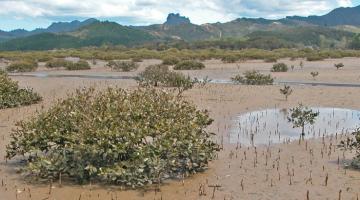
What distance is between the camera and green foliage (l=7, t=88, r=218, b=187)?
9.40 m

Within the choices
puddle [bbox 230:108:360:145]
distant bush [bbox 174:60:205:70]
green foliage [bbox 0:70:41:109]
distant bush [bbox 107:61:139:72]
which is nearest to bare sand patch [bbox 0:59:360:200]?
puddle [bbox 230:108:360:145]

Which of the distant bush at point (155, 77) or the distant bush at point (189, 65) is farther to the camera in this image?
the distant bush at point (189, 65)

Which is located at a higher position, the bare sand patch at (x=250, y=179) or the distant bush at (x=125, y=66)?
the distant bush at (x=125, y=66)

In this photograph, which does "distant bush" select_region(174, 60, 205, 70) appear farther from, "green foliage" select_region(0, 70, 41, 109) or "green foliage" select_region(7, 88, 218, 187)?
"green foliage" select_region(7, 88, 218, 187)

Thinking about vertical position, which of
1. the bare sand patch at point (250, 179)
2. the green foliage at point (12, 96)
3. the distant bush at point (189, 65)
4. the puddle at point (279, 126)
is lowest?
the bare sand patch at point (250, 179)

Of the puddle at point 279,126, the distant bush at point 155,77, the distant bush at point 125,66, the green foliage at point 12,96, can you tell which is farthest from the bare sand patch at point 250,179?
the distant bush at point 125,66

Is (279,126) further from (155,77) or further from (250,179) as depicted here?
(155,77)

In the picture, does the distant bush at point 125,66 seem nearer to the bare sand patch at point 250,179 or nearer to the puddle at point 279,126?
the puddle at point 279,126

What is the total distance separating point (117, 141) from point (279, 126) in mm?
8176

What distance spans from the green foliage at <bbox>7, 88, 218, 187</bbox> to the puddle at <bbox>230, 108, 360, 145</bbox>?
3810 mm

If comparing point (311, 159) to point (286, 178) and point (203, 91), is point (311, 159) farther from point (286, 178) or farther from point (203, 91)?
point (203, 91)

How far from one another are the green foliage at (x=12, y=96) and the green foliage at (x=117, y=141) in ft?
31.5

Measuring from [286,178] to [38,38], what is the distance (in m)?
Answer: 177

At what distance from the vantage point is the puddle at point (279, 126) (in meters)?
14.5
